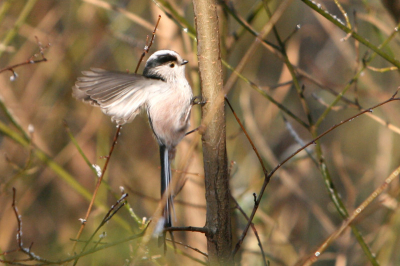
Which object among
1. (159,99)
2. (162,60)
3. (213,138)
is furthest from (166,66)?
(213,138)

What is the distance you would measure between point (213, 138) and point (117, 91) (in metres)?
0.57

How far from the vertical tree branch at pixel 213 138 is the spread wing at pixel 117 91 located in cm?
34

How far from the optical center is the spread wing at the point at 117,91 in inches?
53.3

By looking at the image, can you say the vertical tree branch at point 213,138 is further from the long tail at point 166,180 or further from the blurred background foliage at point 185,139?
the blurred background foliage at point 185,139

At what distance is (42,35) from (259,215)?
7.02 ft

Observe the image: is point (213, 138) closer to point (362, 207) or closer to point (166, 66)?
point (362, 207)

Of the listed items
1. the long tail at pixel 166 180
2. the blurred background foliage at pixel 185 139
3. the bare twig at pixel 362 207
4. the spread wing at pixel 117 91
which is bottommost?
the bare twig at pixel 362 207

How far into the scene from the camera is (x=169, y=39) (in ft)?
8.13

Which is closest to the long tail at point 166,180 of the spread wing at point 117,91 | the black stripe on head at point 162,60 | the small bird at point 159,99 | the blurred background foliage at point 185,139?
the small bird at point 159,99

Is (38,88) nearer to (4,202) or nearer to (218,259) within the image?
(4,202)

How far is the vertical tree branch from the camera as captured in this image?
1049mm

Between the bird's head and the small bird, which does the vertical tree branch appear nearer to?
the small bird

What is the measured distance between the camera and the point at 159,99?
1600 millimetres

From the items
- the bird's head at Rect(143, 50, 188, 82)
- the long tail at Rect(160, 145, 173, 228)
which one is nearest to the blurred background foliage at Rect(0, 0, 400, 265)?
the bird's head at Rect(143, 50, 188, 82)
